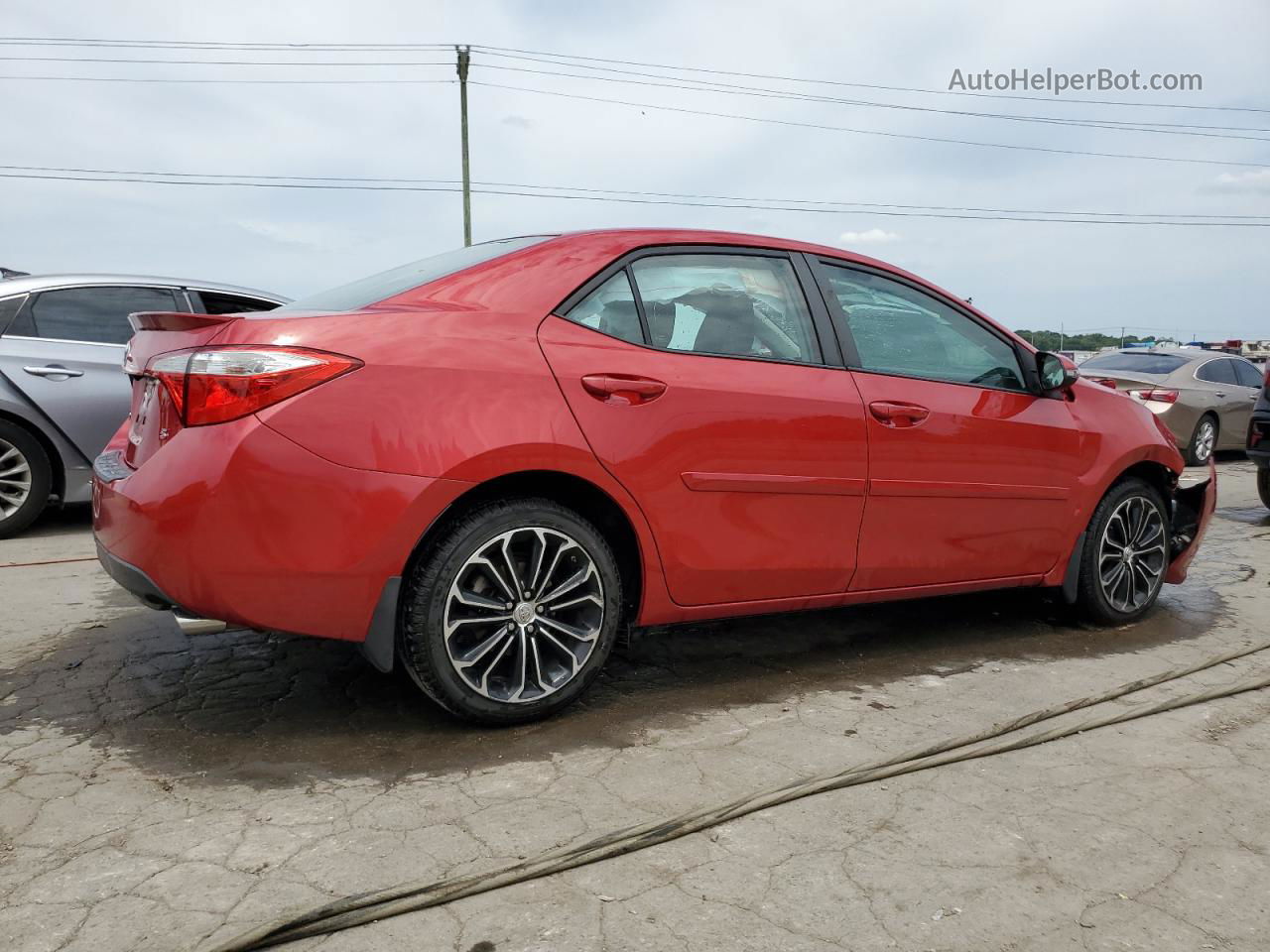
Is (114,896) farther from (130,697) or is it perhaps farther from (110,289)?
(110,289)

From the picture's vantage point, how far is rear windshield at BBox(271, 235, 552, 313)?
349 centimetres

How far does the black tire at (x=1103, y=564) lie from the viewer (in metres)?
4.75

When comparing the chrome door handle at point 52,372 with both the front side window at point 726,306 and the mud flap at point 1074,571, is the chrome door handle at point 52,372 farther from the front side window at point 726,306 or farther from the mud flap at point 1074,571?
the mud flap at point 1074,571

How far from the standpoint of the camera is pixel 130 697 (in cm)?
359

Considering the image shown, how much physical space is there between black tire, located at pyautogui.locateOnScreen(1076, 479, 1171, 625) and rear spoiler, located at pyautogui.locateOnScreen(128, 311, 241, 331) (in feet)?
11.6

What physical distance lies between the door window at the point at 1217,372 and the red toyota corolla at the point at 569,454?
34.4ft

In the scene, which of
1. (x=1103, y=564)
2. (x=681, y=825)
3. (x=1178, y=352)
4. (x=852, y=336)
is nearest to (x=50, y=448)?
(x=852, y=336)

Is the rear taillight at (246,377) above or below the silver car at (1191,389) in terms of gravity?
above

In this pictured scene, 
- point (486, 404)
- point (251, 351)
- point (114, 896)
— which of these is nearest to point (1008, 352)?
point (486, 404)

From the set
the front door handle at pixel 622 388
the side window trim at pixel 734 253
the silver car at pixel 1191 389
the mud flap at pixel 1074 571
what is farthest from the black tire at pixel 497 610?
the silver car at pixel 1191 389

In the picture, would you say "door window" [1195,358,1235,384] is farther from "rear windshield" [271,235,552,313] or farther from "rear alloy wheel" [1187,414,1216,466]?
"rear windshield" [271,235,552,313]

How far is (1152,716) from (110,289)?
644cm

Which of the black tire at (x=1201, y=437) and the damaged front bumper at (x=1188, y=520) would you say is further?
the black tire at (x=1201, y=437)

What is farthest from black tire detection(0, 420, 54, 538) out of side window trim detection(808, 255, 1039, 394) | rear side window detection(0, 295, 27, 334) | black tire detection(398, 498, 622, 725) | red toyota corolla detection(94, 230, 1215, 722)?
side window trim detection(808, 255, 1039, 394)
